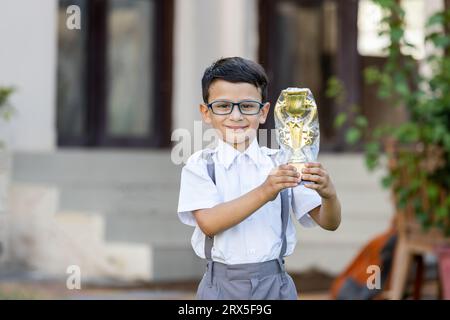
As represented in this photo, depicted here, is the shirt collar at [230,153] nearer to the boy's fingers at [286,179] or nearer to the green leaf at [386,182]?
the boy's fingers at [286,179]

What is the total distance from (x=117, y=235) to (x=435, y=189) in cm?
279

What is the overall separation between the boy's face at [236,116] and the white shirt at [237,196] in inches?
1.9

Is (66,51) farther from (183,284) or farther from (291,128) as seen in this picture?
(291,128)

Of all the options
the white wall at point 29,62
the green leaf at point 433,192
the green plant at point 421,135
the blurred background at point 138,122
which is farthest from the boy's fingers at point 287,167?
the white wall at point 29,62

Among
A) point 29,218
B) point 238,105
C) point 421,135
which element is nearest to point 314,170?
point 238,105

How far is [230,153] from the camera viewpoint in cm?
216

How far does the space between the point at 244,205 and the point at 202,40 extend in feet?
19.1

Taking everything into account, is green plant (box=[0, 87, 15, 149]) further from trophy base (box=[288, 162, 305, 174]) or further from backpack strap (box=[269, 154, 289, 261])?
trophy base (box=[288, 162, 305, 174])

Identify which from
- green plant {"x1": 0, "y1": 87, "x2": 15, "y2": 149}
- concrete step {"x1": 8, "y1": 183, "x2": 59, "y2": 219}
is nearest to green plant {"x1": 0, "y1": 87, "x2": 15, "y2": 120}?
green plant {"x1": 0, "y1": 87, "x2": 15, "y2": 149}

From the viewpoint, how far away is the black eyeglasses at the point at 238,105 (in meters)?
2.09

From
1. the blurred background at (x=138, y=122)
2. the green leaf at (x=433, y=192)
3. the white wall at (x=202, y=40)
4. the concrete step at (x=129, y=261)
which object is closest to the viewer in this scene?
the green leaf at (x=433, y=192)

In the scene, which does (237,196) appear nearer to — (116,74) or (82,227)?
(82,227)

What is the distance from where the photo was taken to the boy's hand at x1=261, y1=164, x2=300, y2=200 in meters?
1.93
